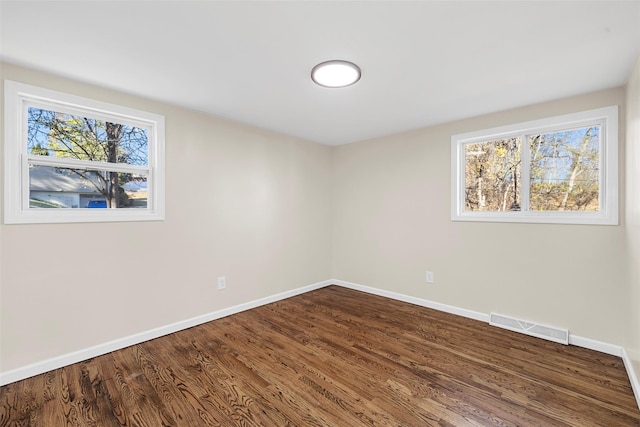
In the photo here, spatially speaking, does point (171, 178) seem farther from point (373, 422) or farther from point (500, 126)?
point (500, 126)

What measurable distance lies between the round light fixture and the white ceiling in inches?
2.5

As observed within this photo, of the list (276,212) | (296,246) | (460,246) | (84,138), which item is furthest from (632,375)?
(84,138)

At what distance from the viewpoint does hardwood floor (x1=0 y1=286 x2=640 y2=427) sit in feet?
5.51

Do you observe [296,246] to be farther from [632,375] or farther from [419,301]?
[632,375]

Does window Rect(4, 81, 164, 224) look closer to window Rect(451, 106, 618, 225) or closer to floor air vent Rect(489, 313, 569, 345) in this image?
window Rect(451, 106, 618, 225)

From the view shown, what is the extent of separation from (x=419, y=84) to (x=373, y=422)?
249 cm

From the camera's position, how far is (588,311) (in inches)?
98.6

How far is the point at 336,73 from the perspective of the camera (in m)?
2.12

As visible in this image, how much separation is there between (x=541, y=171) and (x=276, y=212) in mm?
3072

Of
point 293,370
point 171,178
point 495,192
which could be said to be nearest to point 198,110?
point 171,178

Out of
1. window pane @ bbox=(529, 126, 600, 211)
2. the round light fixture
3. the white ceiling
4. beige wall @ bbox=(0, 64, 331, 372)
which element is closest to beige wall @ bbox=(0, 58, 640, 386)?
beige wall @ bbox=(0, 64, 331, 372)

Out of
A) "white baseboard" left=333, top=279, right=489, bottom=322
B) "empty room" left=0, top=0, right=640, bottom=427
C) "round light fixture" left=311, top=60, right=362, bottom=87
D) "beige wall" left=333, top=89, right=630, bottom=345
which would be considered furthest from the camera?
"white baseboard" left=333, top=279, right=489, bottom=322

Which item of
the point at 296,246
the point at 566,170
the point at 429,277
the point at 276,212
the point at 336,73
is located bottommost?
the point at 429,277

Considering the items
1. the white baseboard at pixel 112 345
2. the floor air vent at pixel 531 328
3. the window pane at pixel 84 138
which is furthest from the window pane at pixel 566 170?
the window pane at pixel 84 138
